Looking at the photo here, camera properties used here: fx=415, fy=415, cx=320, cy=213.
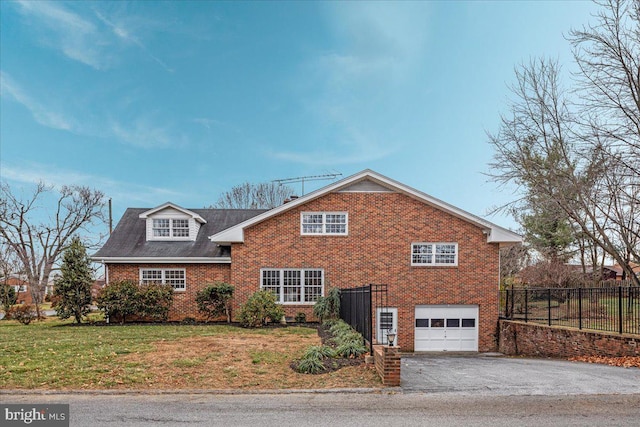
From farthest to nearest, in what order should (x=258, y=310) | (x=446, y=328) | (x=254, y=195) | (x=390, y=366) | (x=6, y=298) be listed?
(x=254, y=195), (x=6, y=298), (x=446, y=328), (x=258, y=310), (x=390, y=366)

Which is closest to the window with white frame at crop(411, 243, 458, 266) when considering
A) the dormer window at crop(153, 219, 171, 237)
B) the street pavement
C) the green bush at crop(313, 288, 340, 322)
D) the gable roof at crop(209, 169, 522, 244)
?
the gable roof at crop(209, 169, 522, 244)

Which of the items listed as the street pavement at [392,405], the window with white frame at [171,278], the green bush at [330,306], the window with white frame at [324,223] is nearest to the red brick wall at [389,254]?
the window with white frame at [324,223]

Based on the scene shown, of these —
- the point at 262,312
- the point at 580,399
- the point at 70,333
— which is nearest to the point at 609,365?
the point at 580,399

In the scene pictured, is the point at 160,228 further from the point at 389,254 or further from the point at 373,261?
the point at 389,254

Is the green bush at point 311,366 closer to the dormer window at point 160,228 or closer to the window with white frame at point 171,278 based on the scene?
the window with white frame at point 171,278

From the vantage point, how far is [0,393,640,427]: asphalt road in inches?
241

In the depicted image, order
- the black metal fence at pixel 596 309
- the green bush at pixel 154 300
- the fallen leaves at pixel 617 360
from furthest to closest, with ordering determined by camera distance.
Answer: the green bush at pixel 154 300 → the black metal fence at pixel 596 309 → the fallen leaves at pixel 617 360

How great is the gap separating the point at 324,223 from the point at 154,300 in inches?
310

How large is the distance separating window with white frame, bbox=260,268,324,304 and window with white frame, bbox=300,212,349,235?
1.78m

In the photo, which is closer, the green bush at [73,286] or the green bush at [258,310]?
the green bush at [258,310]

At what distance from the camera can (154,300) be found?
1731 centimetres

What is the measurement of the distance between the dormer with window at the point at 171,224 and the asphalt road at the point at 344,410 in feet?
43.0

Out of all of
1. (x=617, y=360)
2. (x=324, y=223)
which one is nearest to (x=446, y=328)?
(x=324, y=223)

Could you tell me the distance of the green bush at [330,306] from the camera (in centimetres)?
1702
